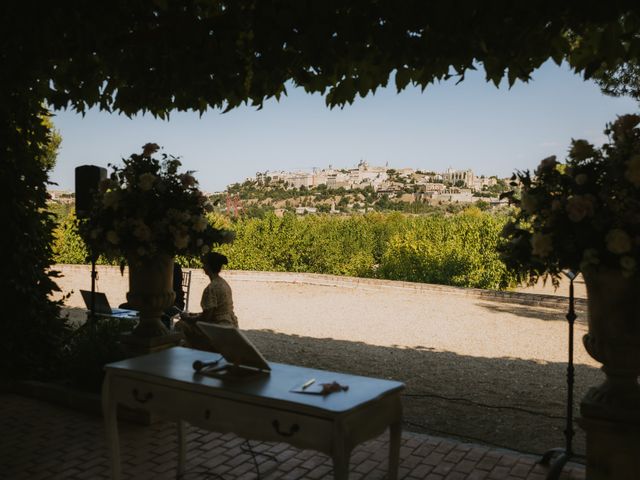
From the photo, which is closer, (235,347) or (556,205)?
(556,205)

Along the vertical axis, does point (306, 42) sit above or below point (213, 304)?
above

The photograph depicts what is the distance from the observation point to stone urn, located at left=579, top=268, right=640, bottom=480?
3191mm

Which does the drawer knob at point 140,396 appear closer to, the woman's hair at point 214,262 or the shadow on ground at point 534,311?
the woman's hair at point 214,262

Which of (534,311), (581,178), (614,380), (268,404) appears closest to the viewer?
(268,404)

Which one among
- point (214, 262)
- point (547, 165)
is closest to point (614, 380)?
point (547, 165)

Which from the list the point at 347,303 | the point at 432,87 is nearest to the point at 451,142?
the point at 347,303

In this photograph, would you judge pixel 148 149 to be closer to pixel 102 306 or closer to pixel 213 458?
pixel 213 458

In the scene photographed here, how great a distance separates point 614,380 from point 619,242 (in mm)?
864

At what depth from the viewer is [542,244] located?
323cm

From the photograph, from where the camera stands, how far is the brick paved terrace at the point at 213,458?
176 inches

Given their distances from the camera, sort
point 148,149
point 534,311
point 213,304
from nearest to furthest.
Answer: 1. point 148,149
2. point 213,304
3. point 534,311

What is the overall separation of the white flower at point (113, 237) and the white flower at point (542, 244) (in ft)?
11.3

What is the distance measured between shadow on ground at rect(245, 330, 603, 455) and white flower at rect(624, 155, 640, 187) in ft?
10.1

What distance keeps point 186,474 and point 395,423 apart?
1.89m
